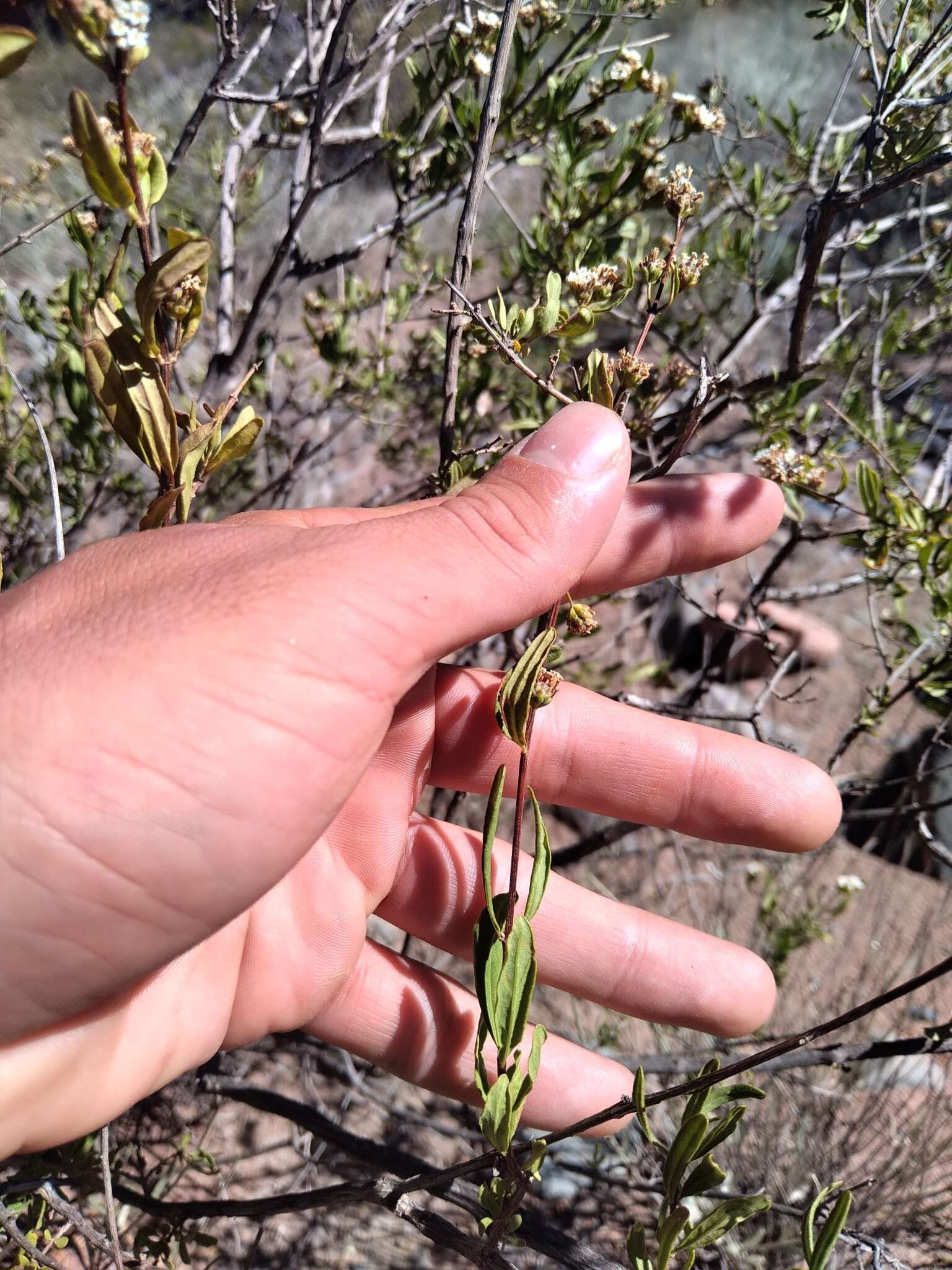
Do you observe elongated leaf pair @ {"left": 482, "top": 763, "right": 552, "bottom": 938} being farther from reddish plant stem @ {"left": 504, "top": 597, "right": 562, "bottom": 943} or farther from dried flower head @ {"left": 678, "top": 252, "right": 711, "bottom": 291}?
dried flower head @ {"left": 678, "top": 252, "right": 711, "bottom": 291}

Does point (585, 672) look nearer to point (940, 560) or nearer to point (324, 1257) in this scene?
point (940, 560)

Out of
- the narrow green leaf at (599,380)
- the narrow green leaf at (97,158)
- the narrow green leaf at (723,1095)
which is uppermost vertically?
the narrow green leaf at (599,380)

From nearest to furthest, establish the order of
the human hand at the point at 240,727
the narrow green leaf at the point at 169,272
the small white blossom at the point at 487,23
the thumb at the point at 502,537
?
the narrow green leaf at the point at 169,272 < the human hand at the point at 240,727 < the thumb at the point at 502,537 < the small white blossom at the point at 487,23

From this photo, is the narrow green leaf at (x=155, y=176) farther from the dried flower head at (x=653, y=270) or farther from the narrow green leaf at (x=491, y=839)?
the narrow green leaf at (x=491, y=839)

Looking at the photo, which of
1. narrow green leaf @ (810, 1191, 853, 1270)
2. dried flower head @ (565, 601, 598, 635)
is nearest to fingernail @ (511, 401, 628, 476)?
dried flower head @ (565, 601, 598, 635)

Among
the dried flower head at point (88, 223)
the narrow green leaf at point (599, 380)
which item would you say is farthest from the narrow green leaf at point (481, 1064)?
the dried flower head at point (88, 223)

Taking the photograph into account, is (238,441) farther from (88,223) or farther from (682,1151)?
(682,1151)
